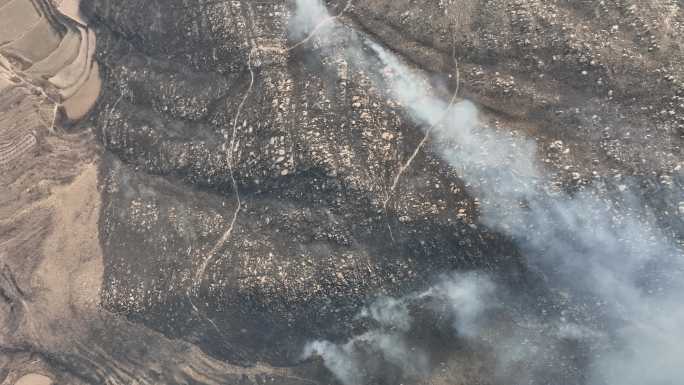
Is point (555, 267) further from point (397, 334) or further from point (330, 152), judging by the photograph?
point (330, 152)

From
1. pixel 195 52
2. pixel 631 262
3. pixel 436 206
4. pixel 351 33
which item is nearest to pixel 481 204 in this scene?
pixel 436 206

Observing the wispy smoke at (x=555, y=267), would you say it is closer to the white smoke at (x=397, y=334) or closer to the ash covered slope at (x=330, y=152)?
the white smoke at (x=397, y=334)

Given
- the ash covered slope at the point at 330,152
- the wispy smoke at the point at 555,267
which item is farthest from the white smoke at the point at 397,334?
the ash covered slope at the point at 330,152

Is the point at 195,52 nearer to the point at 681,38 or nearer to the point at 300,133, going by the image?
the point at 300,133

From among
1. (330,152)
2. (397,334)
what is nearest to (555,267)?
(397,334)

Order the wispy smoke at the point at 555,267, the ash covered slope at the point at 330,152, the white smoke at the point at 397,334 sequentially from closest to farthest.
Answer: the wispy smoke at the point at 555,267 < the ash covered slope at the point at 330,152 < the white smoke at the point at 397,334
